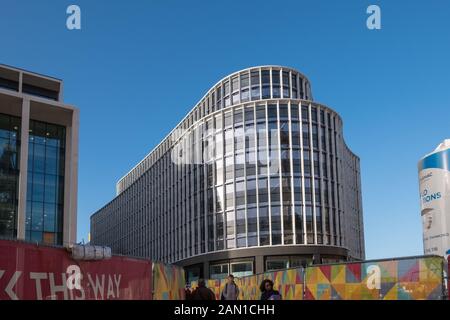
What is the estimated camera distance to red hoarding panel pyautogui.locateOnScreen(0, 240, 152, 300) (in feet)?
33.6

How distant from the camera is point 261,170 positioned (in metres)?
71.7

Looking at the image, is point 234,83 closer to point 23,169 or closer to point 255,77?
point 255,77

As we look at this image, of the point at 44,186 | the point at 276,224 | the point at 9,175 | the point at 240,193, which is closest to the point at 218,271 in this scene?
the point at 276,224

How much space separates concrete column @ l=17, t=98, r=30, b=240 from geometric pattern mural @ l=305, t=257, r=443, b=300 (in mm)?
35471

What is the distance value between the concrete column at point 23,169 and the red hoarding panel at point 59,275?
35.0 meters

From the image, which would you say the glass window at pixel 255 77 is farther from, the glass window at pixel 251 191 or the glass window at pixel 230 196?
the glass window at pixel 230 196

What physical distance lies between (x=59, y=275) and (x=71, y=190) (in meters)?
41.2

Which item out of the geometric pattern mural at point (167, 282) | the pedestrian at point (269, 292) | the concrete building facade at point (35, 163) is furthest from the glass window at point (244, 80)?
the pedestrian at point (269, 292)

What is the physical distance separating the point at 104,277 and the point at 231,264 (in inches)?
2363

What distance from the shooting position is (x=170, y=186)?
309ft

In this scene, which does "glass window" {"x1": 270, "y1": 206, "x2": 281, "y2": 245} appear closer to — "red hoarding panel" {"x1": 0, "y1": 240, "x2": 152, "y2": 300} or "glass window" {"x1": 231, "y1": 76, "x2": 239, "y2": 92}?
"glass window" {"x1": 231, "y1": 76, "x2": 239, "y2": 92}

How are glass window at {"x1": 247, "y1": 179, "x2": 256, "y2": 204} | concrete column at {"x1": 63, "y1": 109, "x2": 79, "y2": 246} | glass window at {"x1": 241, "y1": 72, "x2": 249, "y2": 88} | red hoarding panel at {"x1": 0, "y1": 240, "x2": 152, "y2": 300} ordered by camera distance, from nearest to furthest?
red hoarding panel at {"x1": 0, "y1": 240, "x2": 152, "y2": 300} → concrete column at {"x1": 63, "y1": 109, "x2": 79, "y2": 246} → glass window at {"x1": 247, "y1": 179, "x2": 256, "y2": 204} → glass window at {"x1": 241, "y1": 72, "x2": 249, "y2": 88}

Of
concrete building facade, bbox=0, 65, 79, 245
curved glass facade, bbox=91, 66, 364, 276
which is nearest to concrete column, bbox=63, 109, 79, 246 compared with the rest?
concrete building facade, bbox=0, 65, 79, 245
